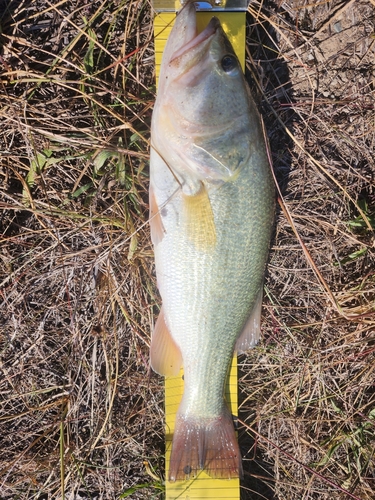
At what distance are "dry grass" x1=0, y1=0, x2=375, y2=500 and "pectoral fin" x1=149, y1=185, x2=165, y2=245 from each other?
33 cm

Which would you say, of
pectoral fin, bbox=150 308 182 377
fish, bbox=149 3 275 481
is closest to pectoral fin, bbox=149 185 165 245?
fish, bbox=149 3 275 481

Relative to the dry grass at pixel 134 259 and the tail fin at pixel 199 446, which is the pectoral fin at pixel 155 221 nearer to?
the dry grass at pixel 134 259

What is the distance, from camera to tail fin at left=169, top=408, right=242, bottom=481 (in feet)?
7.31

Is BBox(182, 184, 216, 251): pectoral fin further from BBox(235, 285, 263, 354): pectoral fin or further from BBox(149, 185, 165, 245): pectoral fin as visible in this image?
BBox(235, 285, 263, 354): pectoral fin

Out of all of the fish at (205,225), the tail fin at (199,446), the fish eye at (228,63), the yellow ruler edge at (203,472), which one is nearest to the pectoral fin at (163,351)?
the fish at (205,225)

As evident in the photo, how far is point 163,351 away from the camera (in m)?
2.18

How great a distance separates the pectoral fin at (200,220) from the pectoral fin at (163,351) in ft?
1.64

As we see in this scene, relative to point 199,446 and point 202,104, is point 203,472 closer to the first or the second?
point 199,446

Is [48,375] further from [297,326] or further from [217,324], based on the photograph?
[297,326]

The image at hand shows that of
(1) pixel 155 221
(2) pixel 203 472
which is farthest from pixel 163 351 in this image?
(2) pixel 203 472

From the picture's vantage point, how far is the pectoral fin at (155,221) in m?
1.98

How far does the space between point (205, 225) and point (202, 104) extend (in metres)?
0.56

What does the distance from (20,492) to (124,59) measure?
2.73 metres

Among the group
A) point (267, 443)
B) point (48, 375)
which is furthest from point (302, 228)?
point (48, 375)
